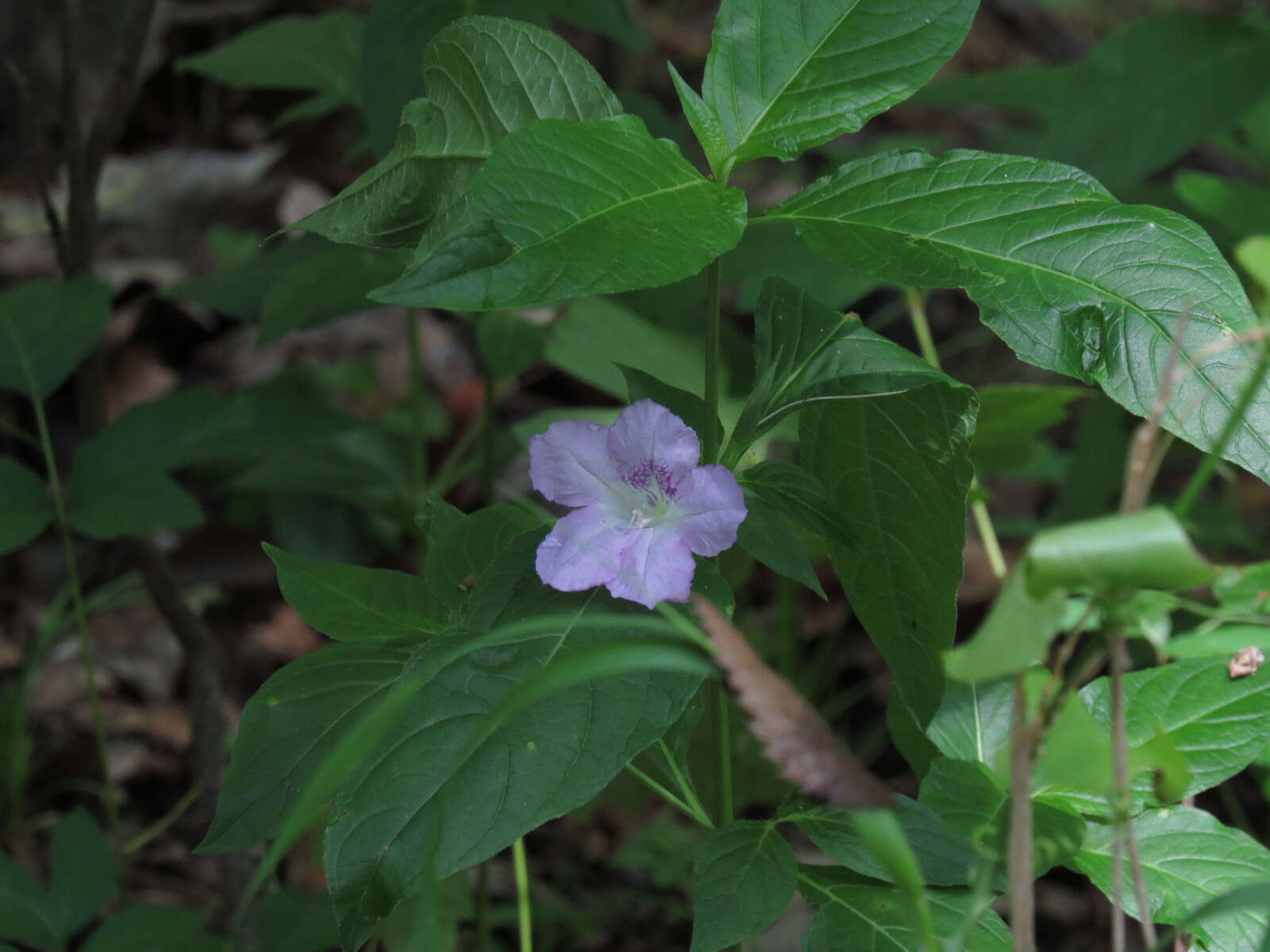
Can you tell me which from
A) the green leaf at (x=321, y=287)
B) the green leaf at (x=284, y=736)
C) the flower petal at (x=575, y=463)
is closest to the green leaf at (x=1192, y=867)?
the flower petal at (x=575, y=463)

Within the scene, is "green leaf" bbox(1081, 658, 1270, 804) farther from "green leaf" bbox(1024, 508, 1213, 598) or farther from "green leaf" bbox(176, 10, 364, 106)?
"green leaf" bbox(176, 10, 364, 106)

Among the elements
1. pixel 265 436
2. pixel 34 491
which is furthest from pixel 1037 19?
pixel 34 491

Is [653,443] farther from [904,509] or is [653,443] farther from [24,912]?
[24,912]

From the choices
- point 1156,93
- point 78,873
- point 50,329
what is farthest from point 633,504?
point 1156,93

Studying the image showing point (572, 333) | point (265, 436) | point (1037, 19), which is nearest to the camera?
point (265, 436)

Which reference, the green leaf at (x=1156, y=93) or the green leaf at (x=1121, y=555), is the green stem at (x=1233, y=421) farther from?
the green leaf at (x=1156, y=93)

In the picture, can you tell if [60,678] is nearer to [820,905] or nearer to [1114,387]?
[820,905]
